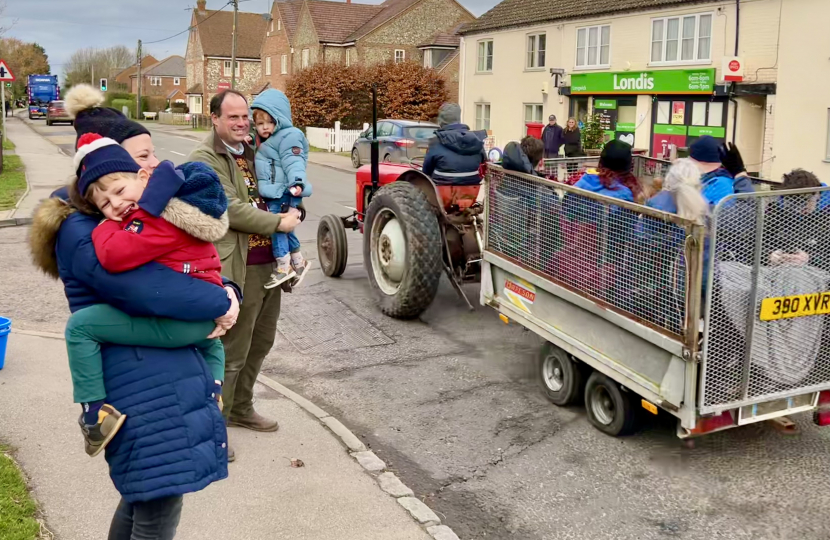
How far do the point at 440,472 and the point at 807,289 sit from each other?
7.82 feet

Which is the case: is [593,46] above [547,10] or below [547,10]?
below

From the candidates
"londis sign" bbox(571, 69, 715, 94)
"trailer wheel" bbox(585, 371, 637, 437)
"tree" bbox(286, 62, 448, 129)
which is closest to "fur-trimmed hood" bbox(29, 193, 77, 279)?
"trailer wheel" bbox(585, 371, 637, 437)

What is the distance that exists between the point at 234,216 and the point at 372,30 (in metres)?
47.8

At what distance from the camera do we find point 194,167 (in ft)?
9.89

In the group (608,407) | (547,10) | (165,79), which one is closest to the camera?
(608,407)

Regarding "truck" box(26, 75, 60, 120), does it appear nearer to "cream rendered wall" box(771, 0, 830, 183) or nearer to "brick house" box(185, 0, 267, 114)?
"brick house" box(185, 0, 267, 114)

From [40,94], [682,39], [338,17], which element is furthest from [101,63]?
[682,39]

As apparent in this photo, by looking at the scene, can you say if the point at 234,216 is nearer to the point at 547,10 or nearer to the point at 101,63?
the point at 547,10

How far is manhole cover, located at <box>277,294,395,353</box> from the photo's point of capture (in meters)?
7.71

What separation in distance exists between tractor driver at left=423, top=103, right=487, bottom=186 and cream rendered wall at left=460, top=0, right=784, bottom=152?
660 inches

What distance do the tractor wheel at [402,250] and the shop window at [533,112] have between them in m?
23.9

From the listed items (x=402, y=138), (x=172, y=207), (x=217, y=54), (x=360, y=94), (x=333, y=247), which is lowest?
(x=333, y=247)

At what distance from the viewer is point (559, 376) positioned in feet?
19.9

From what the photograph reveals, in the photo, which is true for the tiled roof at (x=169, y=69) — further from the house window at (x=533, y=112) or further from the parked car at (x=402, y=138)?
the parked car at (x=402, y=138)
